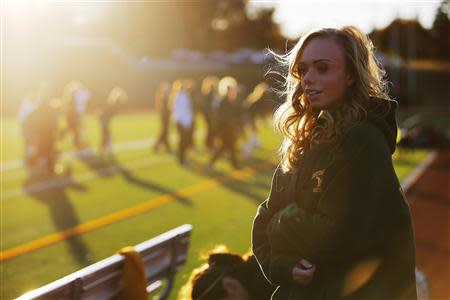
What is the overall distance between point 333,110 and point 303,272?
→ 590 mm

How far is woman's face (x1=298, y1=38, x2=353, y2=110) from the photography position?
8.44ft

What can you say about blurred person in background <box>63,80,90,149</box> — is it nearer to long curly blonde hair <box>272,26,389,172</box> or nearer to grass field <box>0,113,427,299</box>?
grass field <box>0,113,427,299</box>

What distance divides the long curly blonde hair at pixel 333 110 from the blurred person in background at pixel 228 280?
0.89 meters

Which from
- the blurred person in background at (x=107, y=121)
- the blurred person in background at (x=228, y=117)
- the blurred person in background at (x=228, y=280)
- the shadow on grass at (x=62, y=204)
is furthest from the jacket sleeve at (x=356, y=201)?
the blurred person in background at (x=107, y=121)

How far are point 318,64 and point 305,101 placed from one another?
22 cm

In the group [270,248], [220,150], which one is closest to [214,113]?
[220,150]

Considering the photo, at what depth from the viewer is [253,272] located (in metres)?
3.53

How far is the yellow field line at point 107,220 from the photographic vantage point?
8.25 meters

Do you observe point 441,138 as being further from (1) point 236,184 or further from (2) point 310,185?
(2) point 310,185

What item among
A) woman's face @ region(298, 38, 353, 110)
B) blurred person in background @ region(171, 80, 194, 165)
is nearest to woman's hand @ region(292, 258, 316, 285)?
woman's face @ region(298, 38, 353, 110)

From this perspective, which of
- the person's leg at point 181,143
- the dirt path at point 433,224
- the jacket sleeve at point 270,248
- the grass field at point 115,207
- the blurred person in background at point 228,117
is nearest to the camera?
the jacket sleeve at point 270,248

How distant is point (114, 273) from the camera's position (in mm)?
3787

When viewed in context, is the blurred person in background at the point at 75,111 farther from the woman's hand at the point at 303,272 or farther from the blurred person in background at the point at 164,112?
the woman's hand at the point at 303,272

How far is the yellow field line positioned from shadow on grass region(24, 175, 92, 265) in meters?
0.18
